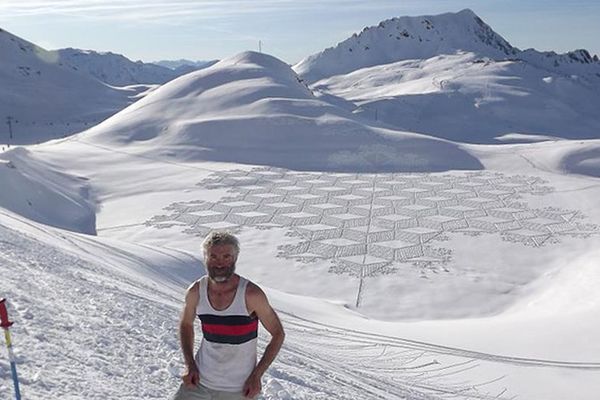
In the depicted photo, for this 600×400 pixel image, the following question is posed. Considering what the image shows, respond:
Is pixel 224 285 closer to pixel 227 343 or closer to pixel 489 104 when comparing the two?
pixel 227 343

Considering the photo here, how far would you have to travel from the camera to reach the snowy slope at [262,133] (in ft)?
123

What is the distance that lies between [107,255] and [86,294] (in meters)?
6.97

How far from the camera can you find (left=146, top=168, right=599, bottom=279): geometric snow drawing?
21.1 meters

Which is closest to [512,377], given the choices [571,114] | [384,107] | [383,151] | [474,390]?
[474,390]

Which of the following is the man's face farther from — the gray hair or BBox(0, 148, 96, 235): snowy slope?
BBox(0, 148, 96, 235): snowy slope

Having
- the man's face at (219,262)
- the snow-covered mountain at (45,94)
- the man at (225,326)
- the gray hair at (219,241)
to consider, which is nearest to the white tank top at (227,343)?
the man at (225,326)

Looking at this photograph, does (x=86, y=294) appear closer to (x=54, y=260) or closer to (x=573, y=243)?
(x=54, y=260)

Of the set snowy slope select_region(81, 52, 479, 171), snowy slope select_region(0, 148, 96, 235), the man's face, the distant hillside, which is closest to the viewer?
the man's face

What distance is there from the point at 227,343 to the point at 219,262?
497 mm

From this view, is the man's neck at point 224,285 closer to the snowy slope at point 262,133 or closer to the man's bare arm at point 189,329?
the man's bare arm at point 189,329

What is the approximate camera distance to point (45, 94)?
11200cm

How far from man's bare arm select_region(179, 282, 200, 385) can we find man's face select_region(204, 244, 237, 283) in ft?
0.61

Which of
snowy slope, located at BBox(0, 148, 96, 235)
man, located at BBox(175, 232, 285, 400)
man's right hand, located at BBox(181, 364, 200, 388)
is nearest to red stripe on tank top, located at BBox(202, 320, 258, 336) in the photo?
man, located at BBox(175, 232, 285, 400)

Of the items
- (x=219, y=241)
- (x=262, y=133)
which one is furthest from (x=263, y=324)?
(x=262, y=133)
